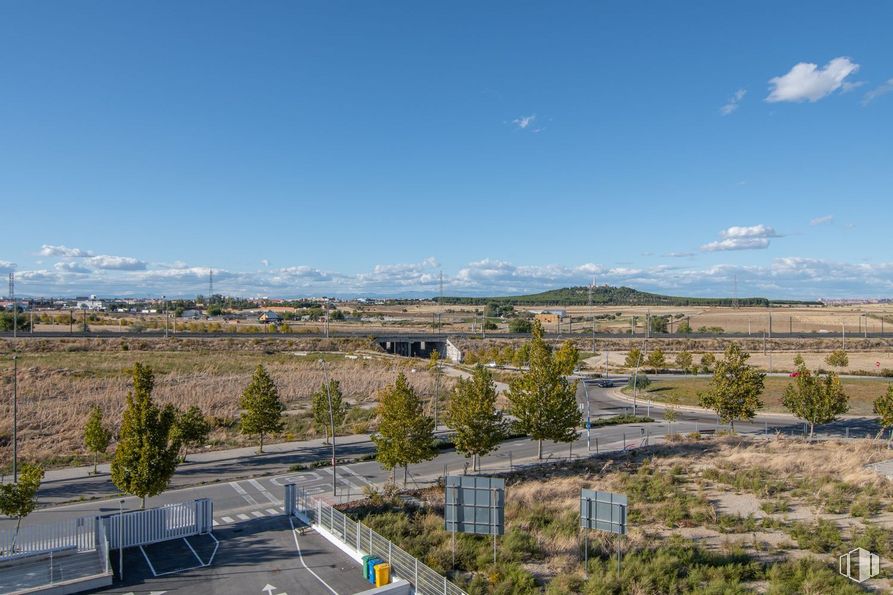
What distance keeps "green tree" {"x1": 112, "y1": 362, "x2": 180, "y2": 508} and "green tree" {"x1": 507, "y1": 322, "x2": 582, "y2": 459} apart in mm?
18859

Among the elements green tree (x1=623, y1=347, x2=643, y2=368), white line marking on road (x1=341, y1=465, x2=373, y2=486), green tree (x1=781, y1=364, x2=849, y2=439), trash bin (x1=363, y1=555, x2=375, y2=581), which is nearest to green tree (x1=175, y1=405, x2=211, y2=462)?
white line marking on road (x1=341, y1=465, x2=373, y2=486)

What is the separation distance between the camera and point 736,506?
953 inches

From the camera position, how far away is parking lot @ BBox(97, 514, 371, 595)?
56.2 ft

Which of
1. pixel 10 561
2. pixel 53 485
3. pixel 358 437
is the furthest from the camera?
pixel 358 437

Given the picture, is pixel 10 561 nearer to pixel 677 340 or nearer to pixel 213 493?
pixel 213 493

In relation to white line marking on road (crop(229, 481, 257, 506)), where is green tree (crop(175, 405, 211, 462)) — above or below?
above

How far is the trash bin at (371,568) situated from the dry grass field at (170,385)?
2346 cm

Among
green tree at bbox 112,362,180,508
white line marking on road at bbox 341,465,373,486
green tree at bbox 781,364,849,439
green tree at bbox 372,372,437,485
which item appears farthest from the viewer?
green tree at bbox 781,364,849,439

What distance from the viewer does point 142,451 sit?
838 inches

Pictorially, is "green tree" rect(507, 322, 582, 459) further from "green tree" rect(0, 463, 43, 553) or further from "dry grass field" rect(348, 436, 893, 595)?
"green tree" rect(0, 463, 43, 553)

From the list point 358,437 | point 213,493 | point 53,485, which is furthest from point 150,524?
point 358,437

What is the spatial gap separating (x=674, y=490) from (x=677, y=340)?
95.1m

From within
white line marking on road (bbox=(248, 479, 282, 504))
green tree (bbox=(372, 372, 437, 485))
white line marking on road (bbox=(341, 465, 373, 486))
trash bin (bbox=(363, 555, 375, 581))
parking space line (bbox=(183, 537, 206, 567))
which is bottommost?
white line marking on road (bbox=(341, 465, 373, 486))

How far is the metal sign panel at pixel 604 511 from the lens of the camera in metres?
15.9
